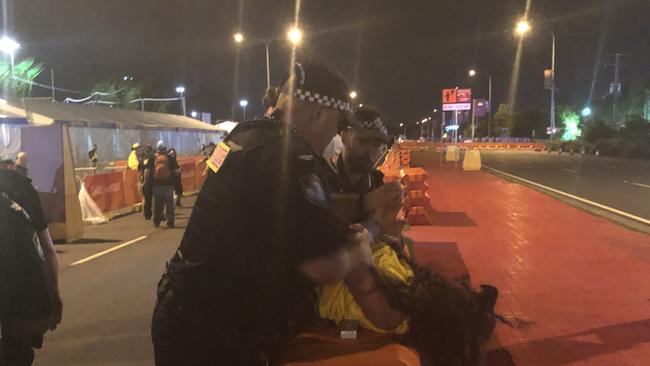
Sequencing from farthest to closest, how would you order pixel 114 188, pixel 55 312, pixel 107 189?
1. pixel 114 188
2. pixel 107 189
3. pixel 55 312

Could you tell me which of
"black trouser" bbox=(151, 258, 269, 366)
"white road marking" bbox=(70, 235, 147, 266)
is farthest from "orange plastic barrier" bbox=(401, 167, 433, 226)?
"black trouser" bbox=(151, 258, 269, 366)

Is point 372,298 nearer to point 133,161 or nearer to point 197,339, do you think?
point 197,339

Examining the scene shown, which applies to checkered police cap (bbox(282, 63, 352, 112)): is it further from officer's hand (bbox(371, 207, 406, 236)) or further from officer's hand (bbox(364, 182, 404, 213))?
officer's hand (bbox(371, 207, 406, 236))

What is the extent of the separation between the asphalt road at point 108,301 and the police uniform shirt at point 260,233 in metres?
3.83

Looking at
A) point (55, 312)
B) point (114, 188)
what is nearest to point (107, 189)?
point (114, 188)

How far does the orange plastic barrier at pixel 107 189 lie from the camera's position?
15906 mm

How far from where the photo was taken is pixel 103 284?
8438 millimetres

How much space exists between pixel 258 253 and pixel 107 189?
15934 mm

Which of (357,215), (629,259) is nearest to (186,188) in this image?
(629,259)

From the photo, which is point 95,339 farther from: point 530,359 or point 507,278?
point 507,278

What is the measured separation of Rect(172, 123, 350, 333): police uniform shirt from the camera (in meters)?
1.76

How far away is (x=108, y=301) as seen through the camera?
24.5 ft

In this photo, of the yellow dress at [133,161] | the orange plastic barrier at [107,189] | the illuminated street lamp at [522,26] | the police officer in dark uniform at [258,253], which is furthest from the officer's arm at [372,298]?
the illuminated street lamp at [522,26]

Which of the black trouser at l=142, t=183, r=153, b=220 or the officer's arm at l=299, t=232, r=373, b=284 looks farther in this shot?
the black trouser at l=142, t=183, r=153, b=220
